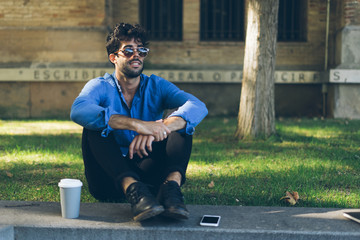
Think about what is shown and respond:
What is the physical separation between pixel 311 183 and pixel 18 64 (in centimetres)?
978

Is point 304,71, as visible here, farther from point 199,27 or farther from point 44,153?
point 44,153

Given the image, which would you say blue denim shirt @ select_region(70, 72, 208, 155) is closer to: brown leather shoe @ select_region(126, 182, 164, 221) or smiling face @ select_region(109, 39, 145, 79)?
smiling face @ select_region(109, 39, 145, 79)

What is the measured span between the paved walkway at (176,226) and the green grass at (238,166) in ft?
2.11

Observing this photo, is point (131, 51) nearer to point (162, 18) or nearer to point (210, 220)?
point (210, 220)

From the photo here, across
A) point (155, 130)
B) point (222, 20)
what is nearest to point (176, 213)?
point (155, 130)

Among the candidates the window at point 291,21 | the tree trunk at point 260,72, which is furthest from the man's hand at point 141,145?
the window at point 291,21

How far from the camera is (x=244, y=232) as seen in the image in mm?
2957

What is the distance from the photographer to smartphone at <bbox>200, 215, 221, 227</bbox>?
3.04 meters

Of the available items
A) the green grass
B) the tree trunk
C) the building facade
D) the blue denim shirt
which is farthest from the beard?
the building facade

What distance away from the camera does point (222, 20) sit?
1290 centimetres

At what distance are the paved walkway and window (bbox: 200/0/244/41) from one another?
997cm

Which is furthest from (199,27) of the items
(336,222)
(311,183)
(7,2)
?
(336,222)

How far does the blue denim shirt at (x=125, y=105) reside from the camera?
10.9 feet

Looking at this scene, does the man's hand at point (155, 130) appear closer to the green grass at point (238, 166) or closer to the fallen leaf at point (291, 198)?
the green grass at point (238, 166)
